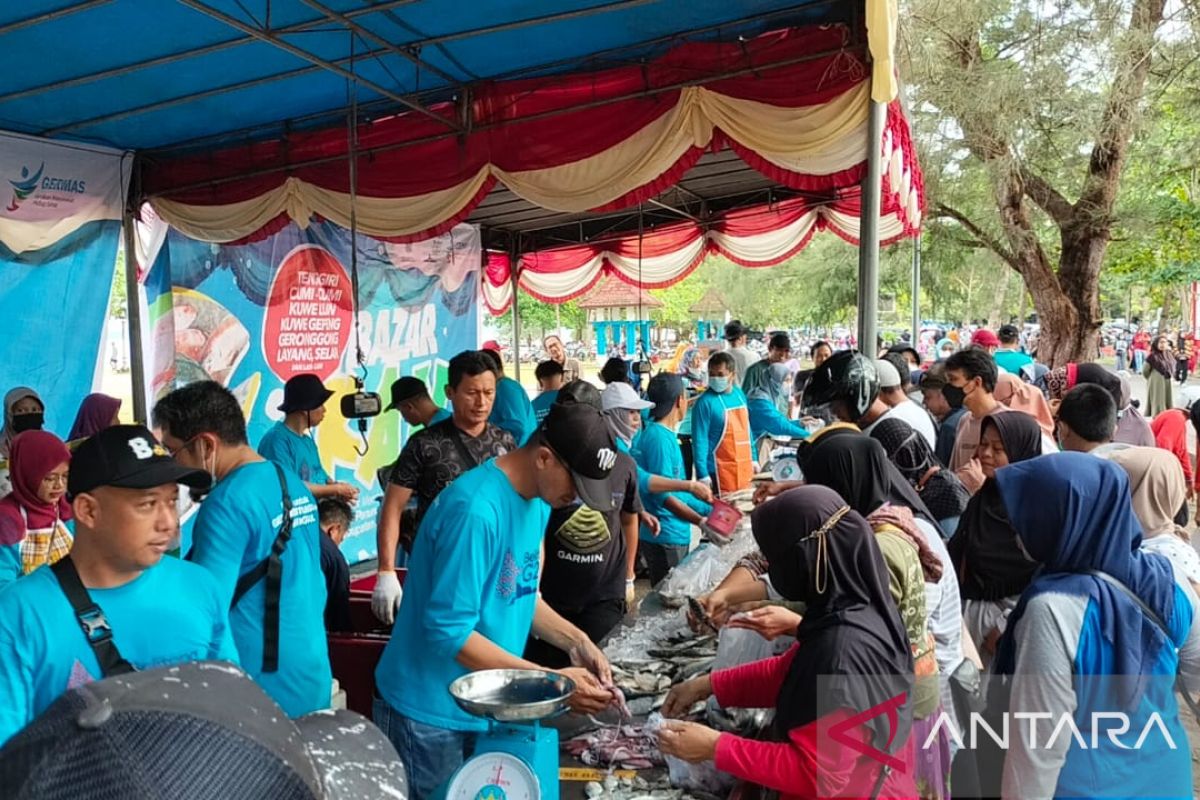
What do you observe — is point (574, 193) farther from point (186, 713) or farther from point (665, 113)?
point (186, 713)

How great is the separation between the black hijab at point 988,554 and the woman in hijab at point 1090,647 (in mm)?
798

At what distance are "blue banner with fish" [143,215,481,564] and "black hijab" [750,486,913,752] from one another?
4.81 meters

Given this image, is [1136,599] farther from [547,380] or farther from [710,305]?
[710,305]

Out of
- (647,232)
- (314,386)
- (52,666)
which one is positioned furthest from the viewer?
(647,232)

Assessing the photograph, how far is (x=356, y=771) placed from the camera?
81 cm

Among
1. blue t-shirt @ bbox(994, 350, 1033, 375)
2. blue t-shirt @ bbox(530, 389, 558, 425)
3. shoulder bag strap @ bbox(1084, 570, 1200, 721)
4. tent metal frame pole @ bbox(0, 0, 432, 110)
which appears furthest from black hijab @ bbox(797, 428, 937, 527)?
blue t-shirt @ bbox(994, 350, 1033, 375)

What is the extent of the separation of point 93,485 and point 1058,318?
38.4 feet

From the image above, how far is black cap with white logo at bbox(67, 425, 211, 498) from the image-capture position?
1.65m

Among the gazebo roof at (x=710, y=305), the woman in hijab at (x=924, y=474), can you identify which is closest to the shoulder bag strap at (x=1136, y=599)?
the woman in hijab at (x=924, y=474)

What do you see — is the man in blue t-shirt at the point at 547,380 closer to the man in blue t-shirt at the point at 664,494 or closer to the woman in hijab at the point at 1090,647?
the man in blue t-shirt at the point at 664,494

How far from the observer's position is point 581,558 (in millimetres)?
3631

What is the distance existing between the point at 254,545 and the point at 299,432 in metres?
1.99

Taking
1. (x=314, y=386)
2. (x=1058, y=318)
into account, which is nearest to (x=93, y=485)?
(x=314, y=386)

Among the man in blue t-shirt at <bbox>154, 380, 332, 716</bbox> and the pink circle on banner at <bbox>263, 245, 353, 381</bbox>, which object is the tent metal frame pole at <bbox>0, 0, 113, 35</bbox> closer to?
the man in blue t-shirt at <bbox>154, 380, 332, 716</bbox>
